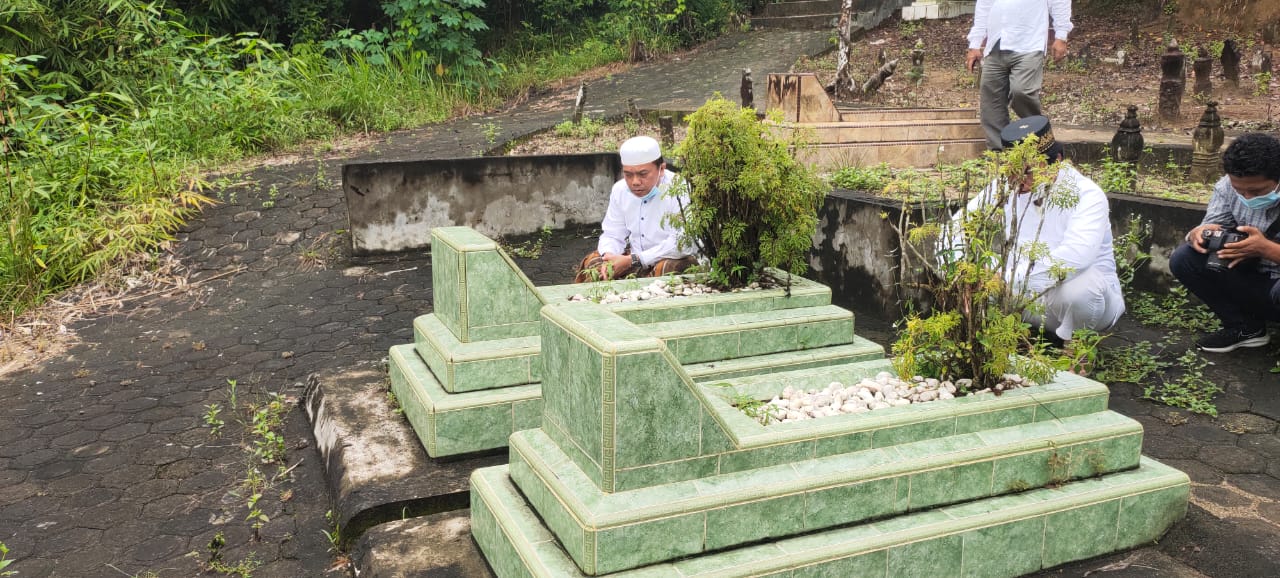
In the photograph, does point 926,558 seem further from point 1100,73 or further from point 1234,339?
point 1100,73

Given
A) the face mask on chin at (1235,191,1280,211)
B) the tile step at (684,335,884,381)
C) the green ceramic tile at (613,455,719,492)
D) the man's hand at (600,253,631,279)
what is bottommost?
the tile step at (684,335,884,381)

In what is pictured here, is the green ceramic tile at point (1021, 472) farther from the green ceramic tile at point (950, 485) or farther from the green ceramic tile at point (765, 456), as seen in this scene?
the green ceramic tile at point (765, 456)

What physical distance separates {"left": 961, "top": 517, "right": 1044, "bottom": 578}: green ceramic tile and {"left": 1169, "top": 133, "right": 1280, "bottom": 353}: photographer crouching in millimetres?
2407

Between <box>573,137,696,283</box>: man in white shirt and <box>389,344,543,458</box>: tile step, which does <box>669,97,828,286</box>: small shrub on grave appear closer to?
<box>573,137,696,283</box>: man in white shirt

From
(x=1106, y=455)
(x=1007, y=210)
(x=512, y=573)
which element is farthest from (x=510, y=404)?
(x=1007, y=210)

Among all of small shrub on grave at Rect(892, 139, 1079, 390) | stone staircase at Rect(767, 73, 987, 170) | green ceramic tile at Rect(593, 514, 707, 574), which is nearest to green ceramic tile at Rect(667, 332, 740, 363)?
small shrub on grave at Rect(892, 139, 1079, 390)

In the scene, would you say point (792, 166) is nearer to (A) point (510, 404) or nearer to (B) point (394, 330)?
(A) point (510, 404)

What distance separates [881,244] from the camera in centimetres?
577

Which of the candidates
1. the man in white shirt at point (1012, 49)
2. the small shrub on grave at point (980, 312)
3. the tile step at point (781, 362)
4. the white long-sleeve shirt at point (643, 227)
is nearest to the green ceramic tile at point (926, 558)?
the small shrub on grave at point (980, 312)

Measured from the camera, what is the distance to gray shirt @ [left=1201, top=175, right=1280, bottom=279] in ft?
15.3

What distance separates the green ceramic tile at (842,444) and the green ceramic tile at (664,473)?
36 cm

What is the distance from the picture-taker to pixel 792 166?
4.57 m

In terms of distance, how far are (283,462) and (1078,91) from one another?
32.5 ft

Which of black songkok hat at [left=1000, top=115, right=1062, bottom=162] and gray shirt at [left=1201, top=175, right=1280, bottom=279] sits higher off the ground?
black songkok hat at [left=1000, top=115, right=1062, bottom=162]
